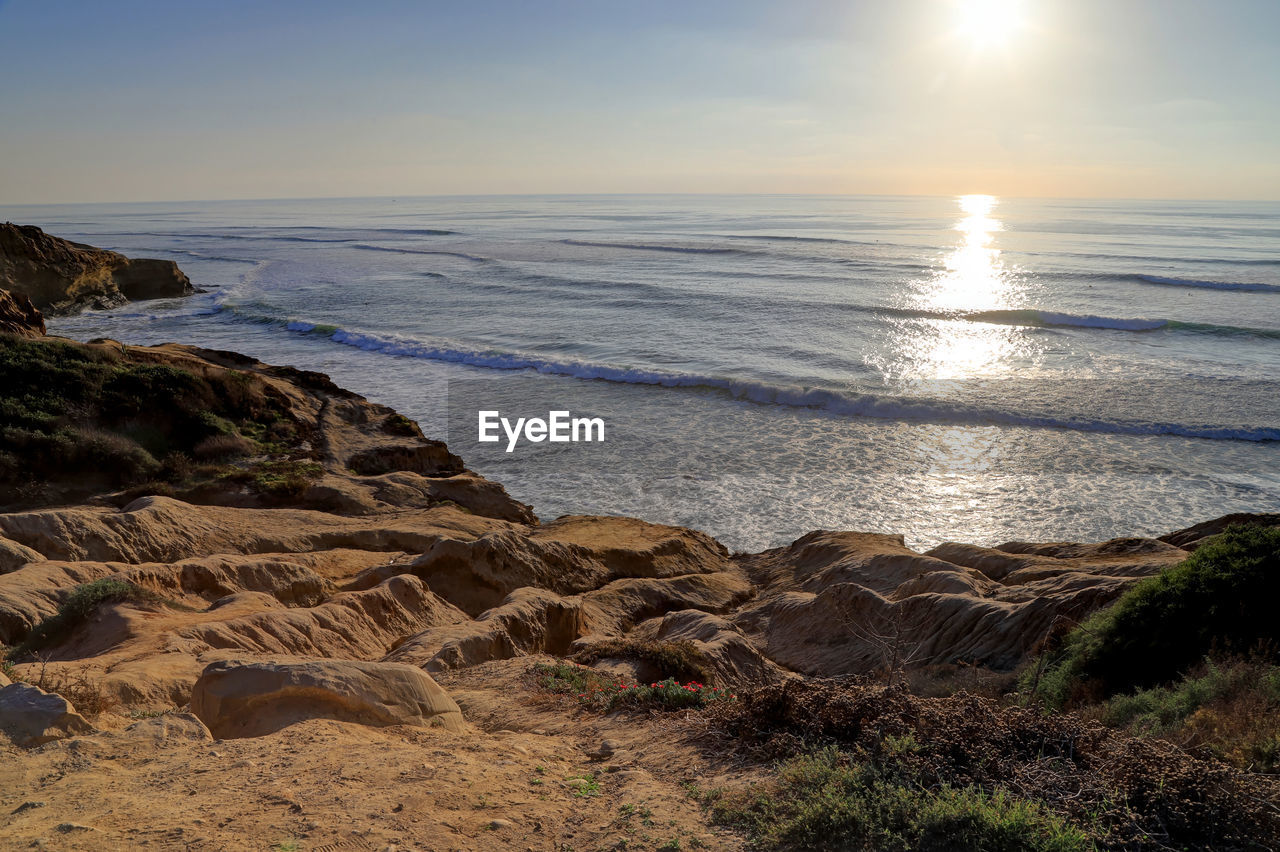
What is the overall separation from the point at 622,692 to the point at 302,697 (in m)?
2.56

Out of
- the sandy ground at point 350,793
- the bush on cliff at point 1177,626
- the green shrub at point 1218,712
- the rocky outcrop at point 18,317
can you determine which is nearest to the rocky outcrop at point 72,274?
the rocky outcrop at point 18,317

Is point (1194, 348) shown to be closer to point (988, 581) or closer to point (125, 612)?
point (988, 581)

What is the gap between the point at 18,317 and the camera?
1788 cm

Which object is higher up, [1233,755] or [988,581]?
[1233,755]

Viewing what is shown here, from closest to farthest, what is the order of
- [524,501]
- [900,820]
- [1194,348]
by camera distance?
[900,820]
[524,501]
[1194,348]

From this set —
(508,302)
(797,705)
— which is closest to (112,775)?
(797,705)

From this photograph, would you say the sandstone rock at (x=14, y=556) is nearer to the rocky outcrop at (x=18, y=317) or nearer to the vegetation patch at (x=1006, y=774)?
the vegetation patch at (x=1006, y=774)

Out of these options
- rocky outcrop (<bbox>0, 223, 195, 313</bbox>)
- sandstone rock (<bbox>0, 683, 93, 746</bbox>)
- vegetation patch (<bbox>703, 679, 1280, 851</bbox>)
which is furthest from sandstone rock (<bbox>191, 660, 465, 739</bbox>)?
rocky outcrop (<bbox>0, 223, 195, 313</bbox>)

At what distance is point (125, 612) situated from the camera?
7523 mm

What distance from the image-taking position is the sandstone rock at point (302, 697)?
549 cm

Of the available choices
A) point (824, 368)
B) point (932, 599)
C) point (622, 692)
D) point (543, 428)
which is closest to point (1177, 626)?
point (932, 599)

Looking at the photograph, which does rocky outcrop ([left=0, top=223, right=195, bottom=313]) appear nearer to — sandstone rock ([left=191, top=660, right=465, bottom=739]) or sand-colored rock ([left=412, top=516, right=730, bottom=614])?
sand-colored rock ([left=412, top=516, right=730, bottom=614])

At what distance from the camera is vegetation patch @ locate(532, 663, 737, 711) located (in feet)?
21.6

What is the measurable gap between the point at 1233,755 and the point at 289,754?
18.2ft
